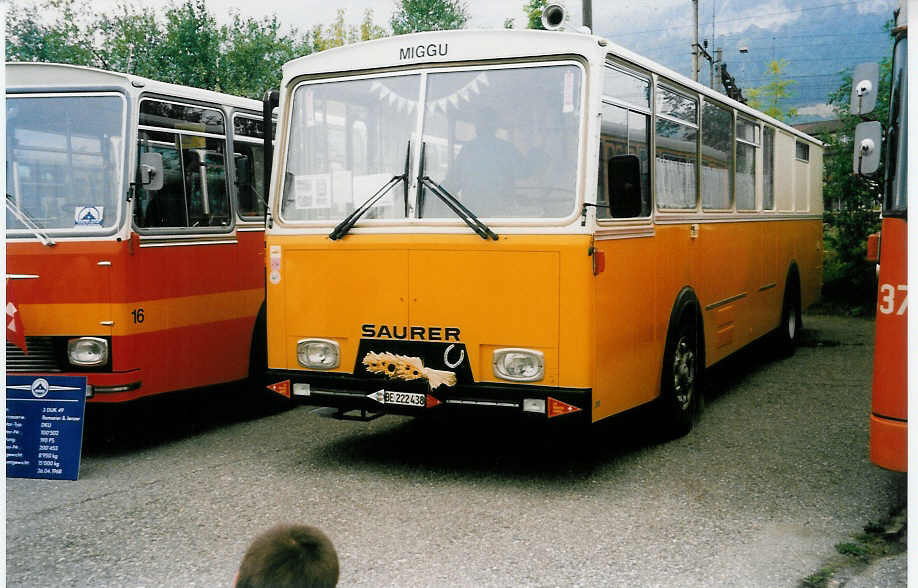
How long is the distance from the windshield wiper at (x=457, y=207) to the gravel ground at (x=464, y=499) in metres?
1.62

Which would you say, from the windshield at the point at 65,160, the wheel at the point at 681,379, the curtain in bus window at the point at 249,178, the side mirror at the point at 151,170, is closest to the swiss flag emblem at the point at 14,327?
the windshield at the point at 65,160

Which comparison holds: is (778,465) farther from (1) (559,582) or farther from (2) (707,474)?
(1) (559,582)

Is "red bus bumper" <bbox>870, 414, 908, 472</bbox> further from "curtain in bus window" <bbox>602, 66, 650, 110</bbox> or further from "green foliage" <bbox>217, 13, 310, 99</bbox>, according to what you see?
"green foliage" <bbox>217, 13, 310, 99</bbox>

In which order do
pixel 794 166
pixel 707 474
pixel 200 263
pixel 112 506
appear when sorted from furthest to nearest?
pixel 794 166 < pixel 200 263 < pixel 707 474 < pixel 112 506

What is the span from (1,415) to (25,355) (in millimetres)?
2892

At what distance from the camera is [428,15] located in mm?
44344

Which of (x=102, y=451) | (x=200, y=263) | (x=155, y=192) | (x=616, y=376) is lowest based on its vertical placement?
(x=102, y=451)

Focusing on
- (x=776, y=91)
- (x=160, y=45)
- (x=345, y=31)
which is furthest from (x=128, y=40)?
(x=776, y=91)

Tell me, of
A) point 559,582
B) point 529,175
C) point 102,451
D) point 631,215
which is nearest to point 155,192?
point 102,451

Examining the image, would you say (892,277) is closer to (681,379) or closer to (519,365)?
(519,365)

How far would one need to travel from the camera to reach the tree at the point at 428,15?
4403 cm

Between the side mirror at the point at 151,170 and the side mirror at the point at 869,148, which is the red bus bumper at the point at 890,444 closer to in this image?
the side mirror at the point at 869,148

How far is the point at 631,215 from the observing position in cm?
636

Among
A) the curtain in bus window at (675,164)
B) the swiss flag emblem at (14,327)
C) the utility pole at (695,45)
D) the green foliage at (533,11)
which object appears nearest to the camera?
the swiss flag emblem at (14,327)
